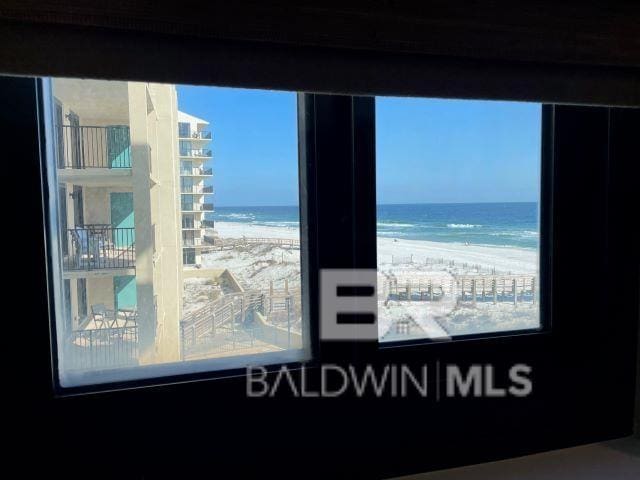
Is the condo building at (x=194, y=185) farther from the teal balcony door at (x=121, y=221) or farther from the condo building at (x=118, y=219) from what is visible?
the teal balcony door at (x=121, y=221)

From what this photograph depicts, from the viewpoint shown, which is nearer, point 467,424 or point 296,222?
point 296,222

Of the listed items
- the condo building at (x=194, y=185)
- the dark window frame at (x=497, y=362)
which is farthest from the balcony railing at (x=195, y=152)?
the dark window frame at (x=497, y=362)

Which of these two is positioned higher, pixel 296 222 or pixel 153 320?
pixel 296 222

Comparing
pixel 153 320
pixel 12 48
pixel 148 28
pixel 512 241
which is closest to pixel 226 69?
pixel 148 28

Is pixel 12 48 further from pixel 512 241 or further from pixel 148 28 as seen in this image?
pixel 512 241

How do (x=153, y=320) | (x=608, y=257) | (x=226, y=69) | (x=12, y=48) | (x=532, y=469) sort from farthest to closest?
(x=608, y=257) < (x=532, y=469) < (x=153, y=320) < (x=226, y=69) < (x=12, y=48)

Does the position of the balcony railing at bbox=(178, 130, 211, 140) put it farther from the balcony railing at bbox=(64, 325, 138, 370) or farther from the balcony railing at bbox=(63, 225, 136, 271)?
the balcony railing at bbox=(64, 325, 138, 370)

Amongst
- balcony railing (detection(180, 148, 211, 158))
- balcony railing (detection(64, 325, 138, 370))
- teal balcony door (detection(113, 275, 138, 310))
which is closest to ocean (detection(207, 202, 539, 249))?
balcony railing (detection(180, 148, 211, 158))

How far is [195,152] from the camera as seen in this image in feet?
3.72

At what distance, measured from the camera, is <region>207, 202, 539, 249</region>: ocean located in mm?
1199

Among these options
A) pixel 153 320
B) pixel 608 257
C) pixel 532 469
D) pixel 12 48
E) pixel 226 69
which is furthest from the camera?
pixel 608 257

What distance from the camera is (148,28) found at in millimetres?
903

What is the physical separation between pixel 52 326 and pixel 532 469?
1.23 metres

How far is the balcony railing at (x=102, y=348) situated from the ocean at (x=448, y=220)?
1.13 ft
